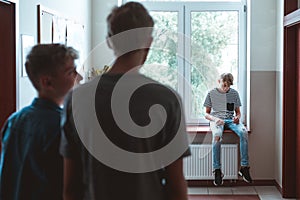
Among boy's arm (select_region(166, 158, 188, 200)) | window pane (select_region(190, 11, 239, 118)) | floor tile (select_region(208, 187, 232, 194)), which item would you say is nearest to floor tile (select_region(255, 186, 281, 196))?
floor tile (select_region(208, 187, 232, 194))

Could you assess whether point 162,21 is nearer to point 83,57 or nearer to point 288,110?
point 83,57

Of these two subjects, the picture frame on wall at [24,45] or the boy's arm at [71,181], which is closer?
the boy's arm at [71,181]

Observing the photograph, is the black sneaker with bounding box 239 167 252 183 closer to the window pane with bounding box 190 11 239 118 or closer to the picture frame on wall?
the window pane with bounding box 190 11 239 118

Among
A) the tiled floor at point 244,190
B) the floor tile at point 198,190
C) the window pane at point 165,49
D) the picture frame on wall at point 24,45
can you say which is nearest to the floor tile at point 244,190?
the tiled floor at point 244,190

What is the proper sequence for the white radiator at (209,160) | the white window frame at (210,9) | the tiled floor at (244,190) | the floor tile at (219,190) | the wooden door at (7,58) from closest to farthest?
1. the wooden door at (7,58)
2. the tiled floor at (244,190)
3. the floor tile at (219,190)
4. the white radiator at (209,160)
5. the white window frame at (210,9)

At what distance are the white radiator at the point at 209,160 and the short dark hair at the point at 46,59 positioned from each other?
415 cm

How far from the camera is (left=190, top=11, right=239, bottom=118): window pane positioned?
5.83 meters

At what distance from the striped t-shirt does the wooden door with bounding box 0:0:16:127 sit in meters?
2.69

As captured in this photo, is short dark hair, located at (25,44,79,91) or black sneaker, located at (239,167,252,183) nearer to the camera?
short dark hair, located at (25,44,79,91)

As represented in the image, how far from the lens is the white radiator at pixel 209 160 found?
5504mm

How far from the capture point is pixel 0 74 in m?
3.16

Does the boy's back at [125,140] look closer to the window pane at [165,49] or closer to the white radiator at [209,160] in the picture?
the white radiator at [209,160]

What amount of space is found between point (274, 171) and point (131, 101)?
458cm

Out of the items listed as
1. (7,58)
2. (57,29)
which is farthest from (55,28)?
(7,58)
